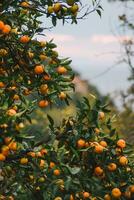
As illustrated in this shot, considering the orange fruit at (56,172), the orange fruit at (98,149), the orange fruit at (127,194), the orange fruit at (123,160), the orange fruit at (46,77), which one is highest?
the orange fruit at (46,77)

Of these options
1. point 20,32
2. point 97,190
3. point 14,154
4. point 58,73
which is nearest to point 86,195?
point 97,190

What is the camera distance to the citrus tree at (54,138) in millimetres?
4688

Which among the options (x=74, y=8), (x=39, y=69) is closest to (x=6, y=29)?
(x=39, y=69)

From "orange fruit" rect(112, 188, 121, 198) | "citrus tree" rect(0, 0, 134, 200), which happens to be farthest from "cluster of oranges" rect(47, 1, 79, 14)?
"orange fruit" rect(112, 188, 121, 198)

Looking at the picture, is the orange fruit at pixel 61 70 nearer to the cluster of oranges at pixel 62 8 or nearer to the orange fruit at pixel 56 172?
the cluster of oranges at pixel 62 8

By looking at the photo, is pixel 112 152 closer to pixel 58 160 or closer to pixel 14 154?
pixel 58 160

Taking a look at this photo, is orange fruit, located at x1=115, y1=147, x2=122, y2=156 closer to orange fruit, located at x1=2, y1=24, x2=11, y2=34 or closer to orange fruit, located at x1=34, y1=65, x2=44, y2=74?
orange fruit, located at x1=34, y1=65, x2=44, y2=74

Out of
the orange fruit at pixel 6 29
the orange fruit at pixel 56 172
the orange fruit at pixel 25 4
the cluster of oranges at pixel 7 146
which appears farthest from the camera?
the orange fruit at pixel 25 4

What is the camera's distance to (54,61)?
5.16m

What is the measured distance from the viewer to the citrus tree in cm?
469

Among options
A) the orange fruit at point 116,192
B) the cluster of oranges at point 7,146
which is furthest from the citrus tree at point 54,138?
the cluster of oranges at point 7,146

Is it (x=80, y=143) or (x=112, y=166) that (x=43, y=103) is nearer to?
(x=80, y=143)

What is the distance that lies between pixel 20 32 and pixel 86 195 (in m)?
1.85

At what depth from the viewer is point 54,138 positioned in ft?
16.2
